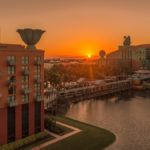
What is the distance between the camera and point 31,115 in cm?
3697

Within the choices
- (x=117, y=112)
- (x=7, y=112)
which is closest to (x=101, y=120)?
(x=117, y=112)

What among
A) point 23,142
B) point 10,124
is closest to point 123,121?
point 23,142

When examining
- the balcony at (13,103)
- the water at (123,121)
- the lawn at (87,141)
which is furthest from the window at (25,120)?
the water at (123,121)

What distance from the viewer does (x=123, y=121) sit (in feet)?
175

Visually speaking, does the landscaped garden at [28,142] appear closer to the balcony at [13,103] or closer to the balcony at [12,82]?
the balcony at [13,103]

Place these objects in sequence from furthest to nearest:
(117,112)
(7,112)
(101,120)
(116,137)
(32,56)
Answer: (117,112) → (101,120) → (116,137) → (32,56) → (7,112)

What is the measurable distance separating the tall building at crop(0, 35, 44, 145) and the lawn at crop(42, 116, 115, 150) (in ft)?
22.3

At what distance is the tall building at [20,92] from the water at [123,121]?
17526 millimetres

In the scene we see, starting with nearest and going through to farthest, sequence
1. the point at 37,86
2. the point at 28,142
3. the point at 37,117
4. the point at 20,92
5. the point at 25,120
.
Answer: the point at 20,92
the point at 28,142
the point at 25,120
the point at 37,86
the point at 37,117

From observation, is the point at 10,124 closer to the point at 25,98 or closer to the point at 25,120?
the point at 25,120

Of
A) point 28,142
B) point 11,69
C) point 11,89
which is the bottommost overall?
point 28,142

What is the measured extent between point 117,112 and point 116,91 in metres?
51.4

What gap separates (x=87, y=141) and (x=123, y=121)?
66.9 feet

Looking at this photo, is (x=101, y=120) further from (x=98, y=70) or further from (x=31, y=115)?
(x=98, y=70)
